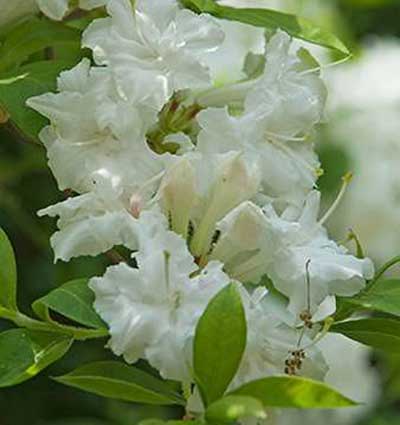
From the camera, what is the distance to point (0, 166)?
59.1 inches

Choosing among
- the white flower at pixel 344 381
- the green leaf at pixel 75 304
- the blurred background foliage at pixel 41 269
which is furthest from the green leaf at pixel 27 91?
the white flower at pixel 344 381

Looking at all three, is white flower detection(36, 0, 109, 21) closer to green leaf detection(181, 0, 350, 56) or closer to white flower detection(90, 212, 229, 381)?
green leaf detection(181, 0, 350, 56)

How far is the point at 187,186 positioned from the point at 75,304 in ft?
0.31

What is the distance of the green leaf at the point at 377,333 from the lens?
0.83 metres

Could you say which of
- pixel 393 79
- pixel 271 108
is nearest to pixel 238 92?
pixel 271 108

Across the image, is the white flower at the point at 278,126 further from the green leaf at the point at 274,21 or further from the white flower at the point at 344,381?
the white flower at the point at 344,381

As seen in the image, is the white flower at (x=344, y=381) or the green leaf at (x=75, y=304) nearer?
the green leaf at (x=75, y=304)

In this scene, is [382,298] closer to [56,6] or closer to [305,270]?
[305,270]

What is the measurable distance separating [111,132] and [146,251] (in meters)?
0.10

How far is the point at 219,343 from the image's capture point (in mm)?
714

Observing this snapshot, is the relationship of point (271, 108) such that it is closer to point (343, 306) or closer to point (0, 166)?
point (343, 306)

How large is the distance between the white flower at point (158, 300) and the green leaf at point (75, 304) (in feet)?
0.03

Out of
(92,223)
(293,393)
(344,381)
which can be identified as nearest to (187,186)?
(92,223)

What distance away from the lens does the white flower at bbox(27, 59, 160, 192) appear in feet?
2.71
